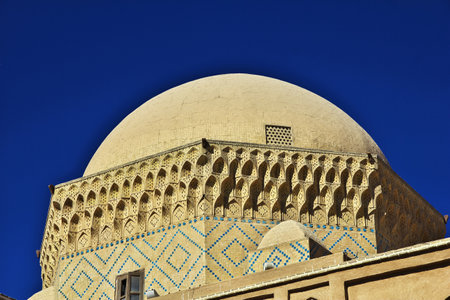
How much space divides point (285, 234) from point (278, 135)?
1.95 metres

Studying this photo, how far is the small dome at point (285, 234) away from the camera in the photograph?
34.9 ft

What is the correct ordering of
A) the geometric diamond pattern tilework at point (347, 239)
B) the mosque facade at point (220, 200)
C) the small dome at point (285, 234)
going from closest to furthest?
the small dome at point (285, 234), the mosque facade at point (220, 200), the geometric diamond pattern tilework at point (347, 239)

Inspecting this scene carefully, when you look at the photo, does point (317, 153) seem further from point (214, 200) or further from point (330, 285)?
point (330, 285)

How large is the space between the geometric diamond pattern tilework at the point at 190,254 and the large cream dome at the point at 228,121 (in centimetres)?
137

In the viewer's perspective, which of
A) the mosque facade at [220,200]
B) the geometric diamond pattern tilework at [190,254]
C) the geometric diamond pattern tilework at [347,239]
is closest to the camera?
the geometric diamond pattern tilework at [190,254]

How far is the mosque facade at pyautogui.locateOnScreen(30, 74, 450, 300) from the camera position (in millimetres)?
11125

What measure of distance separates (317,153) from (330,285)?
13.4 feet

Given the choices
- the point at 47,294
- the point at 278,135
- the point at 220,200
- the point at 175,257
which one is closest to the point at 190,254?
the point at 175,257

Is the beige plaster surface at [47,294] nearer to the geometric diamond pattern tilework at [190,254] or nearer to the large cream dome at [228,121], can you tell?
the geometric diamond pattern tilework at [190,254]

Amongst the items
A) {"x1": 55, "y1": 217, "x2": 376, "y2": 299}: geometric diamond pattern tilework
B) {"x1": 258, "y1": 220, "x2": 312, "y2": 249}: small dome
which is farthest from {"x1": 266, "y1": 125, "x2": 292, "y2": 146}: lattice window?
{"x1": 258, "y1": 220, "x2": 312, "y2": 249}: small dome

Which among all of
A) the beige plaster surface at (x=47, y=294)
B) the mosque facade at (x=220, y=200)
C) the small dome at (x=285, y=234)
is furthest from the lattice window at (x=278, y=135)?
Answer: the beige plaster surface at (x=47, y=294)

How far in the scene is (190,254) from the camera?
1111 cm

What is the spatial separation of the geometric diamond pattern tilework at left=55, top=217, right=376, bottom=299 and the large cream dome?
1371 millimetres

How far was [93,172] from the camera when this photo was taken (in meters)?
12.9
